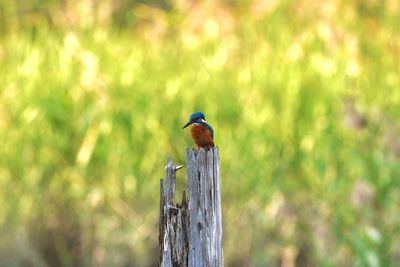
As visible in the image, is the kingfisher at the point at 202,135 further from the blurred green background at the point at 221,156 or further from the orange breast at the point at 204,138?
the blurred green background at the point at 221,156

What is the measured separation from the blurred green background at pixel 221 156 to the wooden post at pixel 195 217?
3.18 metres

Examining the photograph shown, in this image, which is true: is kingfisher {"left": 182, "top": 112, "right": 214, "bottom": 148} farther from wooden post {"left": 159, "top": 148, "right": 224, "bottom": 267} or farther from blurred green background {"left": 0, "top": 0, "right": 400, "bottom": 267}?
blurred green background {"left": 0, "top": 0, "right": 400, "bottom": 267}

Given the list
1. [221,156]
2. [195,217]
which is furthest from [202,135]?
[221,156]

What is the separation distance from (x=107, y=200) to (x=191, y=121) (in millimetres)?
3835

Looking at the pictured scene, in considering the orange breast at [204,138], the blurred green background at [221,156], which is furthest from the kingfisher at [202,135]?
the blurred green background at [221,156]

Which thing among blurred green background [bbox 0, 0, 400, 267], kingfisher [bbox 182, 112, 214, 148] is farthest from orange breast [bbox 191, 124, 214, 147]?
blurred green background [bbox 0, 0, 400, 267]

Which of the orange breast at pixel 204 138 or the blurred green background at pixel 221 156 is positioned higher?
the blurred green background at pixel 221 156

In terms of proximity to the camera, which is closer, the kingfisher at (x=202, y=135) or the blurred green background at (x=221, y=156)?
the kingfisher at (x=202, y=135)

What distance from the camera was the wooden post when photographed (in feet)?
10.7

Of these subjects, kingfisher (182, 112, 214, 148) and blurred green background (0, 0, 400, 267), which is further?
blurred green background (0, 0, 400, 267)

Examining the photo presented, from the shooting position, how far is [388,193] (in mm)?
6531

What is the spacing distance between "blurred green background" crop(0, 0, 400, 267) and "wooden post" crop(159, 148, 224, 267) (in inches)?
125

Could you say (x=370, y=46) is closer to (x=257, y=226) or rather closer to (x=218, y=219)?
(x=257, y=226)

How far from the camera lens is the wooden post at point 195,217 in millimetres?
3250
